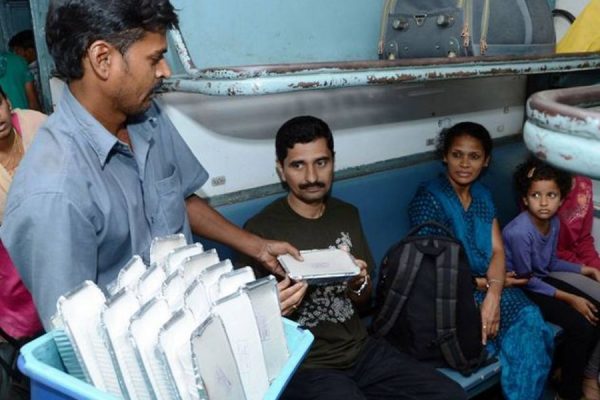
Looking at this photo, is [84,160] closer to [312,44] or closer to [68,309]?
[68,309]

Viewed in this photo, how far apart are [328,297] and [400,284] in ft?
1.06

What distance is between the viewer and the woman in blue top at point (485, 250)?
1.96 meters

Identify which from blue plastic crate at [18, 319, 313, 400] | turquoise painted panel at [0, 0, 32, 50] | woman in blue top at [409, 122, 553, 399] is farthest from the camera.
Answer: turquoise painted panel at [0, 0, 32, 50]

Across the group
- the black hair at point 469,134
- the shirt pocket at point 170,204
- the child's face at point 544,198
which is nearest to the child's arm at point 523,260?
the child's face at point 544,198

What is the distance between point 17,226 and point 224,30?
Result: 106cm

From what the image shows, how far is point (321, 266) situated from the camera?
4.69 feet

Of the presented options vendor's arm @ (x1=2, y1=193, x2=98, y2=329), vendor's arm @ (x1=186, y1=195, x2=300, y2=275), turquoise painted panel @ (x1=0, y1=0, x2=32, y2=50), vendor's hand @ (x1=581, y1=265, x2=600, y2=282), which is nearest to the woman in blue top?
vendor's hand @ (x1=581, y1=265, x2=600, y2=282)

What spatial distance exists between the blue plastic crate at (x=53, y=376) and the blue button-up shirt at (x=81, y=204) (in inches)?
8.2

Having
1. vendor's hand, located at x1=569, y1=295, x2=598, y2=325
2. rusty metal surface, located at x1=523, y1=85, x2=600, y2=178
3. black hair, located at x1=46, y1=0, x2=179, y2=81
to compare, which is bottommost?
vendor's hand, located at x1=569, y1=295, x2=598, y2=325

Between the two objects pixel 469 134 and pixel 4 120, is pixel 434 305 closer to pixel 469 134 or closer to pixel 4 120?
pixel 469 134

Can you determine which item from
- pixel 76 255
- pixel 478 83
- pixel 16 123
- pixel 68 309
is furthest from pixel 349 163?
pixel 68 309

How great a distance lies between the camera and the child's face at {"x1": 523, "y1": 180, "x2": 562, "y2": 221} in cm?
224

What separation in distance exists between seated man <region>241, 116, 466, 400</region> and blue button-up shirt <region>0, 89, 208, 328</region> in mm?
542

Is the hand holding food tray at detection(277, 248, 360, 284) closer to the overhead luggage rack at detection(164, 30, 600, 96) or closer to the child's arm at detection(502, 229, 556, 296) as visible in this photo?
the overhead luggage rack at detection(164, 30, 600, 96)
